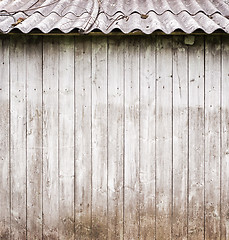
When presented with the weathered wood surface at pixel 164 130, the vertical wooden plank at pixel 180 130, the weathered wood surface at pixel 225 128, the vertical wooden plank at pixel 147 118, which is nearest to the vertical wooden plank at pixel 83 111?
the vertical wooden plank at pixel 147 118

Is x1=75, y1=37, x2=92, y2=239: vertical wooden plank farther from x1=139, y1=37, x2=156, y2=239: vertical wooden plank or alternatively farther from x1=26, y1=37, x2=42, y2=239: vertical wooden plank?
x1=139, y1=37, x2=156, y2=239: vertical wooden plank

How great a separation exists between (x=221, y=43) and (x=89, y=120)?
1.54 metres

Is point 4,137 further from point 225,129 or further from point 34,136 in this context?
point 225,129

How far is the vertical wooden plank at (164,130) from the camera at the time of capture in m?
2.73

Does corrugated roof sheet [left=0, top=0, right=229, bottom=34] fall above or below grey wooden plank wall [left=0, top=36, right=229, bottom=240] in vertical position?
above

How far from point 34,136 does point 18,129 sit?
0.18 metres

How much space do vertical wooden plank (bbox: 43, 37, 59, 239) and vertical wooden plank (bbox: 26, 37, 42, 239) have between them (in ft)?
0.17

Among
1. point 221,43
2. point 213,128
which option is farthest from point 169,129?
point 221,43

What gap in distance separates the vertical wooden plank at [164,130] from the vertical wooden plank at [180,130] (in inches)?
2.0

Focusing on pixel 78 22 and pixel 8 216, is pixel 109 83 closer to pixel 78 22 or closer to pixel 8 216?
pixel 78 22

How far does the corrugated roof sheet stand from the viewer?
2.36m

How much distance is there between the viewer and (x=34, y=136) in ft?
9.07

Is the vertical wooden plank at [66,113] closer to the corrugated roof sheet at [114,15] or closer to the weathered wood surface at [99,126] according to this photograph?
the weathered wood surface at [99,126]

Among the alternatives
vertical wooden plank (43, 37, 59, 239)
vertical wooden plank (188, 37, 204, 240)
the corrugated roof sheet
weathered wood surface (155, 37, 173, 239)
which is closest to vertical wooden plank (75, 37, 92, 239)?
vertical wooden plank (43, 37, 59, 239)
